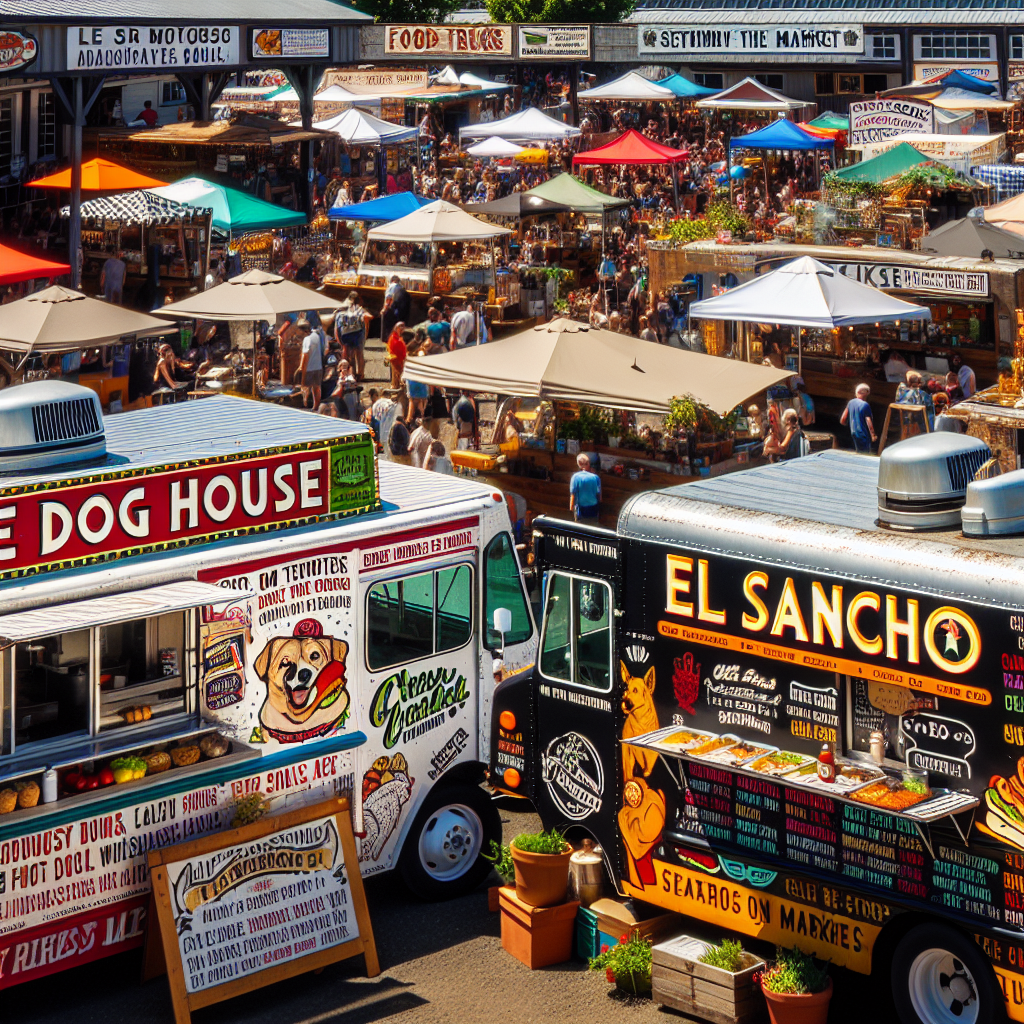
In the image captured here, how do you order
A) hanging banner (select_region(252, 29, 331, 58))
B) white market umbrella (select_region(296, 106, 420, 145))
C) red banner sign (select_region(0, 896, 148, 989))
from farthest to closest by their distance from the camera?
1. white market umbrella (select_region(296, 106, 420, 145))
2. hanging banner (select_region(252, 29, 331, 58))
3. red banner sign (select_region(0, 896, 148, 989))

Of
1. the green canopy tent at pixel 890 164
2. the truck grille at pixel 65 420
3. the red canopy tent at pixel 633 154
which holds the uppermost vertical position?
the red canopy tent at pixel 633 154

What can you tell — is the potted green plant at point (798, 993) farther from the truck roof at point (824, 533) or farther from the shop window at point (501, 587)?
the shop window at point (501, 587)

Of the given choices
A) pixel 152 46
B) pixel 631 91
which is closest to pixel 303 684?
pixel 152 46

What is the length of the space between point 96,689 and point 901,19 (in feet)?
149

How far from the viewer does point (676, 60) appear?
164 feet

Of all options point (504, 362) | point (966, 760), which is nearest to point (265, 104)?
point (504, 362)

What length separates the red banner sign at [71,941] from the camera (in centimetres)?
820

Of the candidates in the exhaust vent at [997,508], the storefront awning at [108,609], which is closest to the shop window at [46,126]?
the storefront awning at [108,609]

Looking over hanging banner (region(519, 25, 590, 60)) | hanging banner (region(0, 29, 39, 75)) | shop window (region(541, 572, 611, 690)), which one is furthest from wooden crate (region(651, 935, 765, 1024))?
hanging banner (region(519, 25, 590, 60))

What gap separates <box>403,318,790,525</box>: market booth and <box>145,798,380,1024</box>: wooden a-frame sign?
7562mm

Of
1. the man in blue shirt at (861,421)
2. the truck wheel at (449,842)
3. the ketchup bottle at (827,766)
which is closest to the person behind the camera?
the ketchup bottle at (827,766)

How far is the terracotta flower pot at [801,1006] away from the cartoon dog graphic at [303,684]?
2931mm

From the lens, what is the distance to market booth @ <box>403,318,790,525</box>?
16.3 metres

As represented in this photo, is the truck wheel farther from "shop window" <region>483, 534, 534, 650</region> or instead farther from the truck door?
"shop window" <region>483, 534, 534, 650</region>
